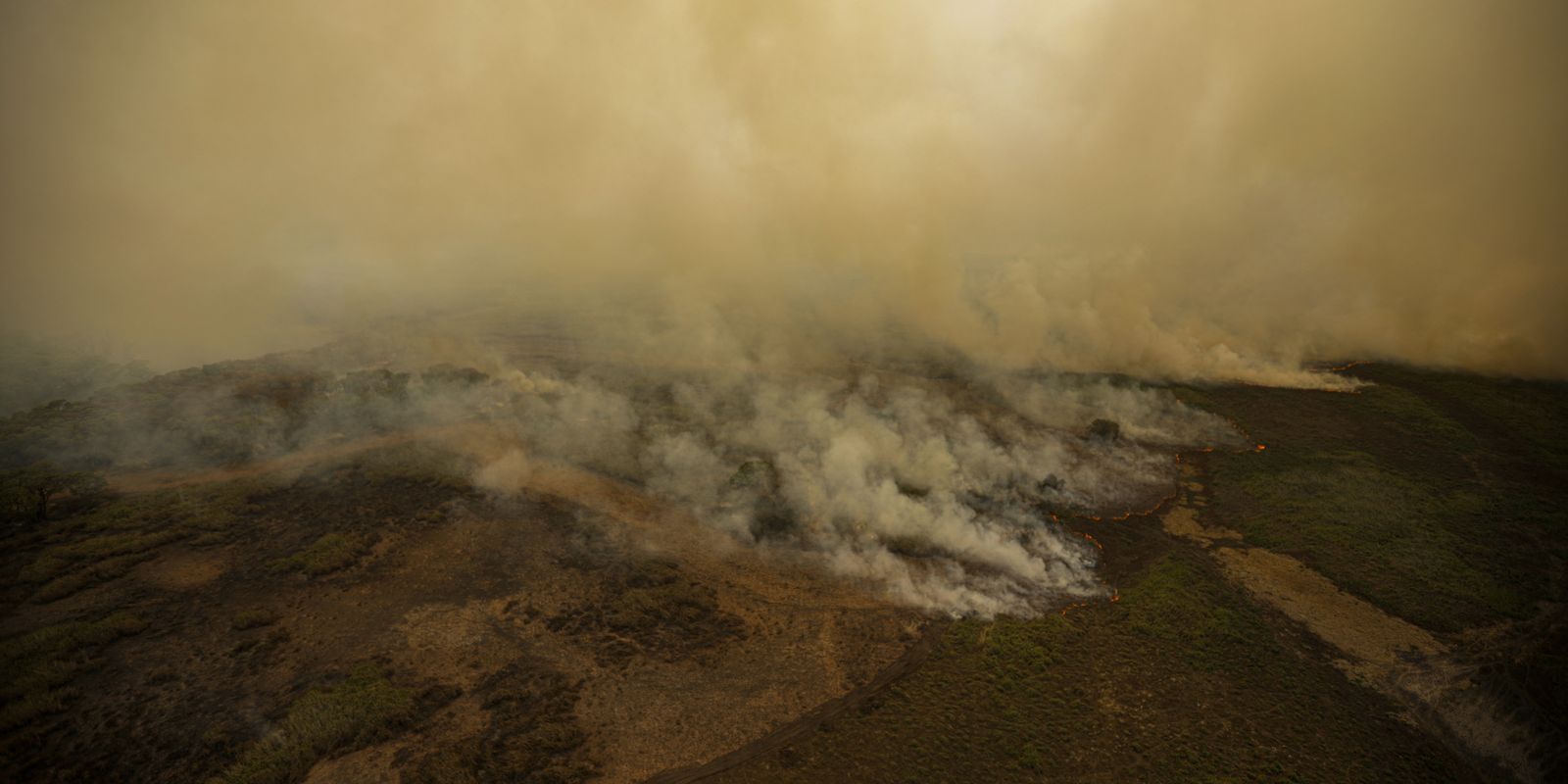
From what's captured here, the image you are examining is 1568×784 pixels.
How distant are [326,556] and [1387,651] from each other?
41307 millimetres

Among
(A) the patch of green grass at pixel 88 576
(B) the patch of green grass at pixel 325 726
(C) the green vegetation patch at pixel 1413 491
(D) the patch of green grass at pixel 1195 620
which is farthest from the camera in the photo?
(C) the green vegetation patch at pixel 1413 491

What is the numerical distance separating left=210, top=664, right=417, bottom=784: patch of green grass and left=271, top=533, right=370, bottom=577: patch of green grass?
6854 millimetres

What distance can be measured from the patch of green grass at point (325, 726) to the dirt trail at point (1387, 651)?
32.3 metres

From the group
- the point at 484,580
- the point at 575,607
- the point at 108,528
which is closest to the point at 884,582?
the point at 575,607

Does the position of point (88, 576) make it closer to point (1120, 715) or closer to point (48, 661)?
point (48, 661)

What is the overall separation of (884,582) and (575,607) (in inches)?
482

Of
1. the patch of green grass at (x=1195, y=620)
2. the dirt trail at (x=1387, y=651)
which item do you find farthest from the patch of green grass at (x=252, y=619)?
the dirt trail at (x=1387, y=651)

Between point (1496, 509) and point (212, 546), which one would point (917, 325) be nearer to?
point (1496, 509)

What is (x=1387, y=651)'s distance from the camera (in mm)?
22609

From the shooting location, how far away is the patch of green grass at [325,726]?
1639cm

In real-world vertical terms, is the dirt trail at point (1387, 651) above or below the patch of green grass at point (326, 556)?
above

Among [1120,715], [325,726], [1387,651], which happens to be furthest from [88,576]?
[1387,651]

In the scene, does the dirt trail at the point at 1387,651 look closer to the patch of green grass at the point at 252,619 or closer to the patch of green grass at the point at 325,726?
the patch of green grass at the point at 325,726

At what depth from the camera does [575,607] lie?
23234 mm
